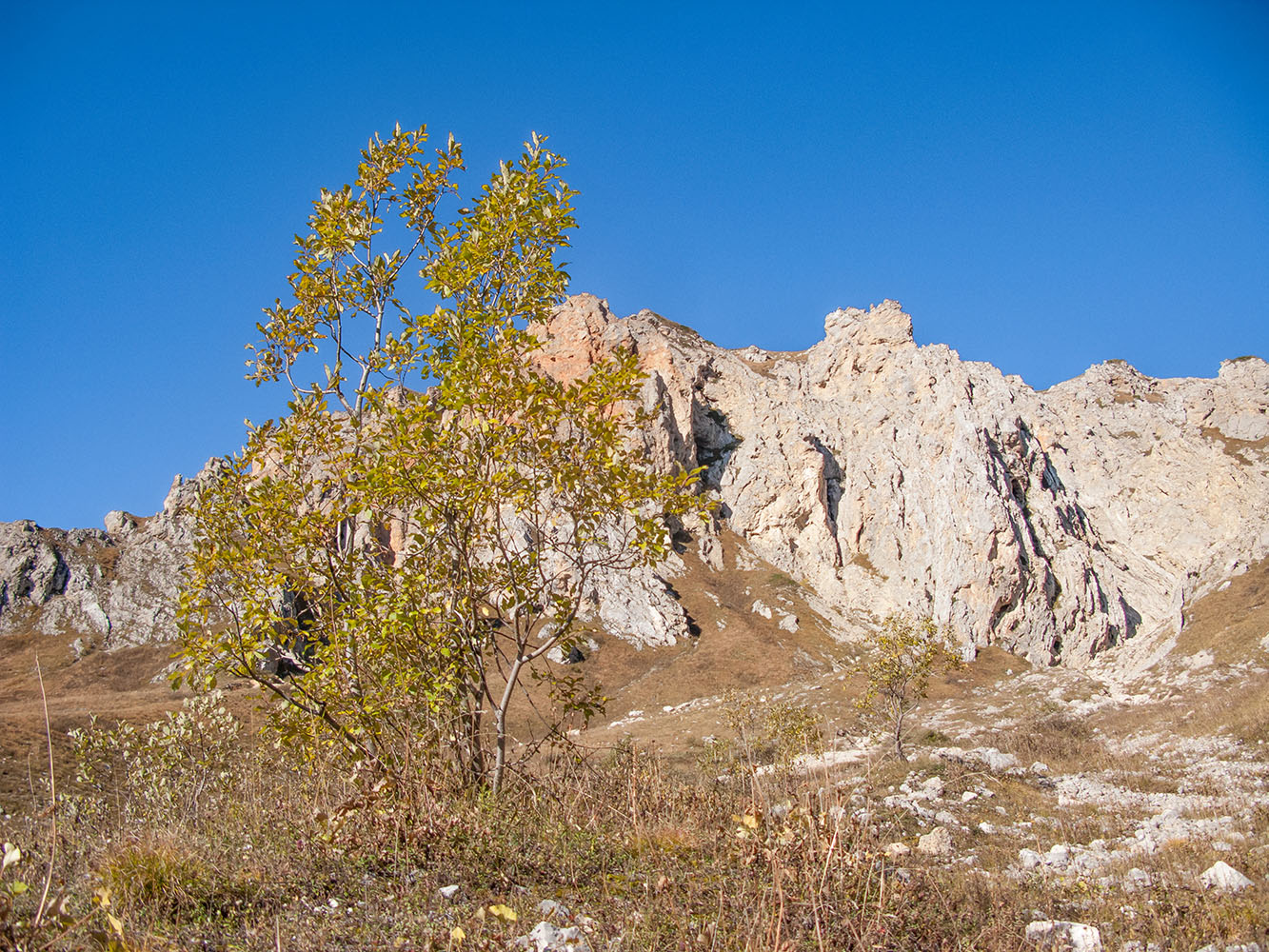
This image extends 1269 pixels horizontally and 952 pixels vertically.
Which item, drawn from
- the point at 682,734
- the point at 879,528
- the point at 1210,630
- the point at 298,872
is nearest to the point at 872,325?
the point at 879,528

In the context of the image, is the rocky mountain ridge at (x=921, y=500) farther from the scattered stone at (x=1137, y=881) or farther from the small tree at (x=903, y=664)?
the scattered stone at (x=1137, y=881)

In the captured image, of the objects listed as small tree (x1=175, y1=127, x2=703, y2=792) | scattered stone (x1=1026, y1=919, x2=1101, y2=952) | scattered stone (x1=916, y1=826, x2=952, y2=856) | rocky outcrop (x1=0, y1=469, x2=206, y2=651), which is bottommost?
scattered stone (x1=916, y1=826, x2=952, y2=856)

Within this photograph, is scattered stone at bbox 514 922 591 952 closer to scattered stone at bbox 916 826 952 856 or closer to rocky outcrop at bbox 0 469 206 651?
scattered stone at bbox 916 826 952 856

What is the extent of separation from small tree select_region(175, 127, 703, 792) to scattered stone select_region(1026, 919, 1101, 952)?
4.44m

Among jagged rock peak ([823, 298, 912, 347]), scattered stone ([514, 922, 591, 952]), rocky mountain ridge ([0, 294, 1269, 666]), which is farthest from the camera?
jagged rock peak ([823, 298, 912, 347])

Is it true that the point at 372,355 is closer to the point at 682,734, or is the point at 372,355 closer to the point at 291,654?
the point at 291,654

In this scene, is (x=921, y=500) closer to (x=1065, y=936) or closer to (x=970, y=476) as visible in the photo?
(x=970, y=476)

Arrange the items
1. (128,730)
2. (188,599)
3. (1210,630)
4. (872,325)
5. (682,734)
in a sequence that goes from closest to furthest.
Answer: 1. (188,599)
2. (128,730)
3. (682,734)
4. (1210,630)
5. (872,325)

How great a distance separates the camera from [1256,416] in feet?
295

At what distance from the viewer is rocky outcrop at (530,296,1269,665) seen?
246 ft

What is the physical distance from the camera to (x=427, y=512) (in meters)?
7.63

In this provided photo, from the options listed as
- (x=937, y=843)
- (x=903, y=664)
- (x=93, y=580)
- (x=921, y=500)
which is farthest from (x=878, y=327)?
(x=93, y=580)

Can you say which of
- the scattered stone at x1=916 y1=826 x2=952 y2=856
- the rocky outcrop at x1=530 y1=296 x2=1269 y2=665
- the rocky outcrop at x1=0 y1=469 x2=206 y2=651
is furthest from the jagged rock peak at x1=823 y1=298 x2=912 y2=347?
the scattered stone at x1=916 y1=826 x2=952 y2=856

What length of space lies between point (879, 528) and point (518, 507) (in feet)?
286
